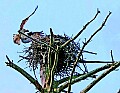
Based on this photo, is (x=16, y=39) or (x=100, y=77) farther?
(x=16, y=39)

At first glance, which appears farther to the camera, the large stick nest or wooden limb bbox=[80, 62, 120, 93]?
the large stick nest

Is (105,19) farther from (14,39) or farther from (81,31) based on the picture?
(14,39)

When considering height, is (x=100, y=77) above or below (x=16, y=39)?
below

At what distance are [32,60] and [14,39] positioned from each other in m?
0.24

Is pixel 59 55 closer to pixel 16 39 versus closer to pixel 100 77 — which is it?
pixel 16 39

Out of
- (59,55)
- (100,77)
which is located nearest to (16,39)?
(59,55)

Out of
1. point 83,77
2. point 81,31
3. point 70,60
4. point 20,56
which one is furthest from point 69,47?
point 81,31

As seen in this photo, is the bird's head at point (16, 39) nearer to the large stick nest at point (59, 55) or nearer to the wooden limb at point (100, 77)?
the large stick nest at point (59, 55)

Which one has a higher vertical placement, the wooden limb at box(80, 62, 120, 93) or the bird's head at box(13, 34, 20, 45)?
the bird's head at box(13, 34, 20, 45)

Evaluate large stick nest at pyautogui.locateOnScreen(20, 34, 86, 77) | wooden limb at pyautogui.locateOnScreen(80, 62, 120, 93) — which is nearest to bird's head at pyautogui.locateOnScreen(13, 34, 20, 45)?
large stick nest at pyautogui.locateOnScreen(20, 34, 86, 77)

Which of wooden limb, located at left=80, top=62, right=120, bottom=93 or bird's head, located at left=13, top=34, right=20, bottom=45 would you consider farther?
bird's head, located at left=13, top=34, right=20, bottom=45

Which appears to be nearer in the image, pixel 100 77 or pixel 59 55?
pixel 100 77

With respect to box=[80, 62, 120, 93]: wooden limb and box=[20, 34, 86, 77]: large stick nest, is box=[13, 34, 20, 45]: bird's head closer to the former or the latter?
box=[20, 34, 86, 77]: large stick nest

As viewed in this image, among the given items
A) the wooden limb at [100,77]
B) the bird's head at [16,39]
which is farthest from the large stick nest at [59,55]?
the wooden limb at [100,77]
